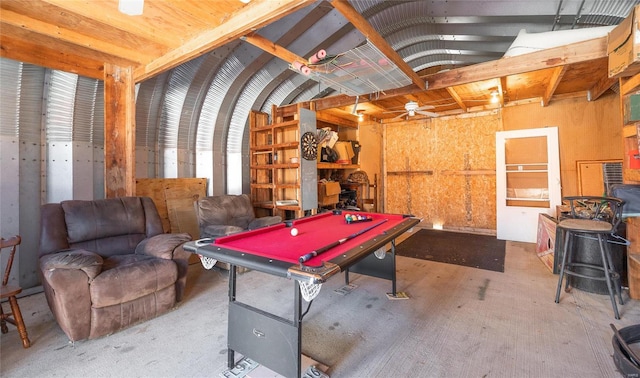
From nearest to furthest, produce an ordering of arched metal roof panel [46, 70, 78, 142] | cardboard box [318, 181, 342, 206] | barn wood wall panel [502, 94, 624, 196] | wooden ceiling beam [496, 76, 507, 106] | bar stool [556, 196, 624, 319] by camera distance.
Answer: bar stool [556, 196, 624, 319] → arched metal roof panel [46, 70, 78, 142] → wooden ceiling beam [496, 76, 507, 106] → barn wood wall panel [502, 94, 624, 196] → cardboard box [318, 181, 342, 206]

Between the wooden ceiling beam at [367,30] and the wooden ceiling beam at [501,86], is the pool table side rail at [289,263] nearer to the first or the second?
the wooden ceiling beam at [367,30]

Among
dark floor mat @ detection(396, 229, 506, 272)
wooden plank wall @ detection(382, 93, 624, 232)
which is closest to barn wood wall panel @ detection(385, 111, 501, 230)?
wooden plank wall @ detection(382, 93, 624, 232)

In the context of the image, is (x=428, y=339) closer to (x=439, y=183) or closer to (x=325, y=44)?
(x=325, y=44)

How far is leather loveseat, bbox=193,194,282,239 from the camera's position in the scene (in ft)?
12.0

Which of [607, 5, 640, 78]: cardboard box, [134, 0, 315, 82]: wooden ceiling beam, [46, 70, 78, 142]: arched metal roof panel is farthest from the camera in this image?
[46, 70, 78, 142]: arched metal roof panel

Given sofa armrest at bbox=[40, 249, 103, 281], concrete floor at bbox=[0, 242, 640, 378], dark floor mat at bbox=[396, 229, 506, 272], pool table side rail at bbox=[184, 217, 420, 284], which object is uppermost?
pool table side rail at bbox=[184, 217, 420, 284]

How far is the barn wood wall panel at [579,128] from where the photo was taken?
4.45 meters

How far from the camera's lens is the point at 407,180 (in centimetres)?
666

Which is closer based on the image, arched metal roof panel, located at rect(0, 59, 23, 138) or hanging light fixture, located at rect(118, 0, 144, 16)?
hanging light fixture, located at rect(118, 0, 144, 16)

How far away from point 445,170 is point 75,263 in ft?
20.3

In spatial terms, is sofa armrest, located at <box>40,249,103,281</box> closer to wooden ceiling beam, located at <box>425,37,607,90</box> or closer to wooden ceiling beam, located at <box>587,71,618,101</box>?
wooden ceiling beam, located at <box>425,37,607,90</box>

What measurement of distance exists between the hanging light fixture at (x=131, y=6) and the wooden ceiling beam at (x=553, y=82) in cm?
442

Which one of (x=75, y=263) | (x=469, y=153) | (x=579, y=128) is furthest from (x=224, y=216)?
(x=579, y=128)

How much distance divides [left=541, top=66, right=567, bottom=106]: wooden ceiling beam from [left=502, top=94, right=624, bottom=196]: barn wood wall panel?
0.89 feet
